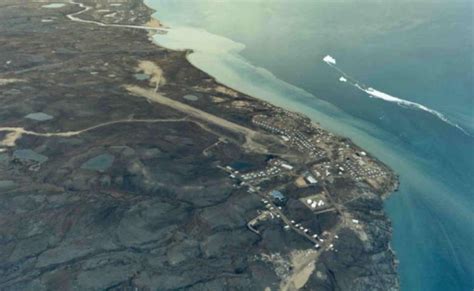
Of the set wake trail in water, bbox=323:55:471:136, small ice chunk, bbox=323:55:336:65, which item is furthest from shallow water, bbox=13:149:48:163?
small ice chunk, bbox=323:55:336:65

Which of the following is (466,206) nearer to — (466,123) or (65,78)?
(466,123)

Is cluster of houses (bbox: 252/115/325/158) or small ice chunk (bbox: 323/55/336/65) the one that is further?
small ice chunk (bbox: 323/55/336/65)

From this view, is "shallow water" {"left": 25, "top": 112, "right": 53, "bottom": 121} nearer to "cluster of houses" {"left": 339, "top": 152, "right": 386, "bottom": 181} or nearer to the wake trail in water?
"cluster of houses" {"left": 339, "top": 152, "right": 386, "bottom": 181}

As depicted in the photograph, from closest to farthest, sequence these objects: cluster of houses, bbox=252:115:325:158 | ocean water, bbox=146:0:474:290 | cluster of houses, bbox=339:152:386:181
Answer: ocean water, bbox=146:0:474:290, cluster of houses, bbox=339:152:386:181, cluster of houses, bbox=252:115:325:158

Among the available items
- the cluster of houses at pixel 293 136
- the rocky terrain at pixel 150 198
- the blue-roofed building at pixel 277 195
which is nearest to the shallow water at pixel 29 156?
the rocky terrain at pixel 150 198

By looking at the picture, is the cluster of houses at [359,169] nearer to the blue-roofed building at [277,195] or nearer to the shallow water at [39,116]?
the blue-roofed building at [277,195]

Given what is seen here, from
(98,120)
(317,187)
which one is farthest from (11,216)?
(317,187)
